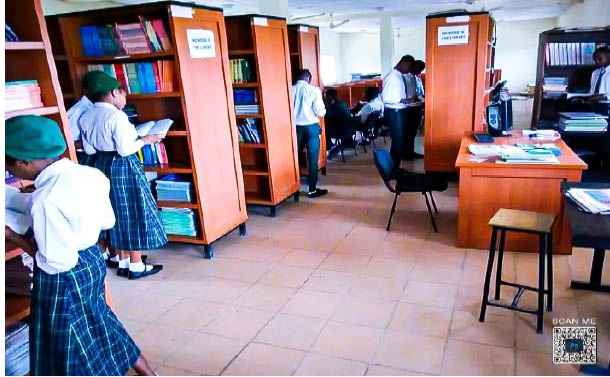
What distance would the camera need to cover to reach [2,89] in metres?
1.67

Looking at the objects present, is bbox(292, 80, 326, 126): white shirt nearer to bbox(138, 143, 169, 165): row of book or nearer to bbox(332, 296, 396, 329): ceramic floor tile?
bbox(138, 143, 169, 165): row of book

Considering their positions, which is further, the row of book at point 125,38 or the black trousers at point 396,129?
the black trousers at point 396,129

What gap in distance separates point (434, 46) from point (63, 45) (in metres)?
3.60

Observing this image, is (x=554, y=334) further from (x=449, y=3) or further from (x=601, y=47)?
(x=449, y=3)

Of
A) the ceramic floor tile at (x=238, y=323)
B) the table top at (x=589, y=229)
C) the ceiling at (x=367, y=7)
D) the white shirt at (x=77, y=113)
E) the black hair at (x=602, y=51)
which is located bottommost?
the ceramic floor tile at (x=238, y=323)

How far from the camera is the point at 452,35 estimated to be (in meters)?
4.84

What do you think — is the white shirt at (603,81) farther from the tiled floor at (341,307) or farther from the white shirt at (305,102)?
the white shirt at (305,102)

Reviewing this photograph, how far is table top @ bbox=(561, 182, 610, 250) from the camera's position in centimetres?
181

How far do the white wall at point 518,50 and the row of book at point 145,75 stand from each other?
14.5 meters

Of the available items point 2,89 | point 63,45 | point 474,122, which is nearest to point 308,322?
point 2,89

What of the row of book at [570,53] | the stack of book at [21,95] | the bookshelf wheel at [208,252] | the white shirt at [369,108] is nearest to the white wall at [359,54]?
the white shirt at [369,108]

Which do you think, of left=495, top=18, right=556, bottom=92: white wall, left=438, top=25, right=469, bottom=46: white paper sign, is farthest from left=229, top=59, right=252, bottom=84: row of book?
left=495, top=18, right=556, bottom=92: white wall

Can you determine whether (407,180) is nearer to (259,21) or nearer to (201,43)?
(259,21)

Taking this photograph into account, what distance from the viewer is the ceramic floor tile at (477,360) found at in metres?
2.14
